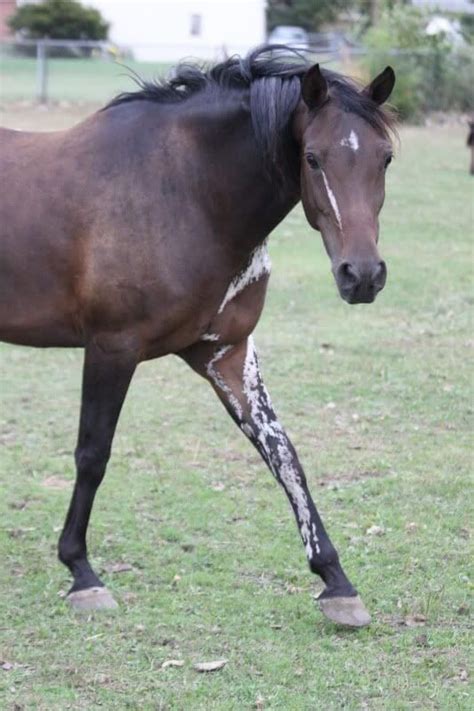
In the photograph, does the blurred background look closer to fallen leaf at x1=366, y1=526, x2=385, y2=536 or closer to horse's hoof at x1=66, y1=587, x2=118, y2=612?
fallen leaf at x1=366, y1=526, x2=385, y2=536

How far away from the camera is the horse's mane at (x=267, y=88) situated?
4250 mm

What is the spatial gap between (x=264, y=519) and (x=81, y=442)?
1.22 m

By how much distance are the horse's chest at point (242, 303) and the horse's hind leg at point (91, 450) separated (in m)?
0.37

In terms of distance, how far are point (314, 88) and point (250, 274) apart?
854mm

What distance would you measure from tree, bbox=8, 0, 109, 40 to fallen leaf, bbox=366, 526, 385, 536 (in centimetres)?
3273

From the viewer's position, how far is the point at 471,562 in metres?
5.15

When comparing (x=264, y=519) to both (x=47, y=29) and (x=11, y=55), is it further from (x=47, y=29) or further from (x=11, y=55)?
(x=47, y=29)

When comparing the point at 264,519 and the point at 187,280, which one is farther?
the point at 264,519

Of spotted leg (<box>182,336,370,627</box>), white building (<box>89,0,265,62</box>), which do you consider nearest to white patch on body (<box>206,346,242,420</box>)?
spotted leg (<box>182,336,370,627</box>)

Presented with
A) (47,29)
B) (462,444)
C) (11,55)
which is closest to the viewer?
(462,444)

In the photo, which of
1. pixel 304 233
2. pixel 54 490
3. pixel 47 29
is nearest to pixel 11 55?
pixel 47 29

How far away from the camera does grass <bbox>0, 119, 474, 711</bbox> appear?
13.4 feet

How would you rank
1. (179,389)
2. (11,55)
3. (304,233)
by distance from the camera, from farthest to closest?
(11,55) → (304,233) → (179,389)

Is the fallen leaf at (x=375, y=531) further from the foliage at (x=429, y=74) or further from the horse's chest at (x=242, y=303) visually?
the foliage at (x=429, y=74)
